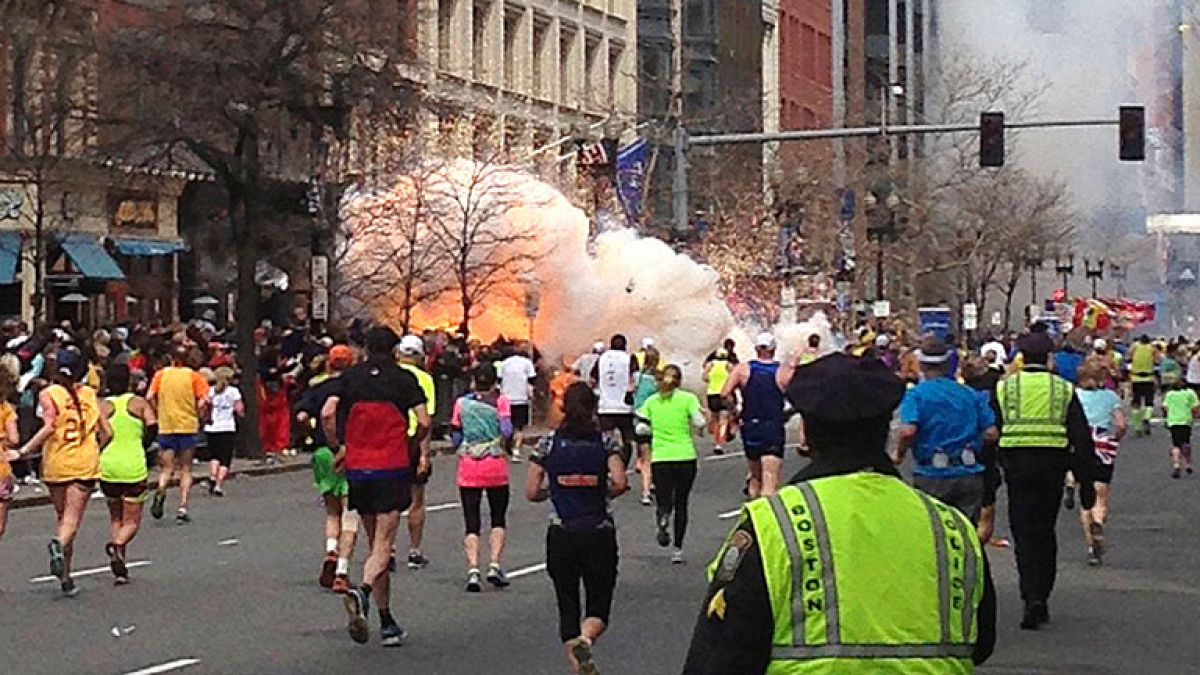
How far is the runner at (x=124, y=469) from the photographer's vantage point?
17.2 meters

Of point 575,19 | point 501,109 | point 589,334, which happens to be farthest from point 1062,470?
point 575,19

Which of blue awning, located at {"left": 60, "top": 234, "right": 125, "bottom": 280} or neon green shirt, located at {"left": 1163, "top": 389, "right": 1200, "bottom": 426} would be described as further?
blue awning, located at {"left": 60, "top": 234, "right": 125, "bottom": 280}

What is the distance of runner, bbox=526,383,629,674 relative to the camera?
12062 mm

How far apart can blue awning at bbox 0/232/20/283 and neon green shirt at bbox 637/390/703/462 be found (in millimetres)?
24323

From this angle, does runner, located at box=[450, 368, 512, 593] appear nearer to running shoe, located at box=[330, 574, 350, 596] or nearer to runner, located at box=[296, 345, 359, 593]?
runner, located at box=[296, 345, 359, 593]

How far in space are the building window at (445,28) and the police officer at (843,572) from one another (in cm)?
5353

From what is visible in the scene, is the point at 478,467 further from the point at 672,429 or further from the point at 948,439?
the point at 948,439

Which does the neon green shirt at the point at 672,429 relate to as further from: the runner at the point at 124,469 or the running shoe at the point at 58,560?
the running shoe at the point at 58,560

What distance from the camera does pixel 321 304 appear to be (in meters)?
37.5

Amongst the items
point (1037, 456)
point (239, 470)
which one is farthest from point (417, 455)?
point (239, 470)

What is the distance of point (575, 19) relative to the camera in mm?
A: 69062

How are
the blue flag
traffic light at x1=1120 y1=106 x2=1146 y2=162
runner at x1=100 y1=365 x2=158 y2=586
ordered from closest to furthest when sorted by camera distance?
1. runner at x1=100 y1=365 x2=158 y2=586
2. traffic light at x1=1120 y1=106 x2=1146 y2=162
3. the blue flag

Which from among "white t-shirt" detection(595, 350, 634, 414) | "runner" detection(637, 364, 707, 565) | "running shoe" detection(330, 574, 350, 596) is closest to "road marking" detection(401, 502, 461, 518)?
"white t-shirt" detection(595, 350, 634, 414)

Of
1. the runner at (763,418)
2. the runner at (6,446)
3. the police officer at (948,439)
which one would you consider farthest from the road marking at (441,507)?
the police officer at (948,439)
